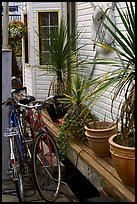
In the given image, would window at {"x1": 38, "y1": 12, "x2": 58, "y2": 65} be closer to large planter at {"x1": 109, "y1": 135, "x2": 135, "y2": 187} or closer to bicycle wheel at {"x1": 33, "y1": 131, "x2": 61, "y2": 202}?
bicycle wheel at {"x1": 33, "y1": 131, "x2": 61, "y2": 202}

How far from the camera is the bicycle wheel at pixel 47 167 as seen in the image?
3.77 meters

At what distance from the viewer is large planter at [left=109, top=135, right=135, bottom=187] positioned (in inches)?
109

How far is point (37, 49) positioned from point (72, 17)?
4.00ft

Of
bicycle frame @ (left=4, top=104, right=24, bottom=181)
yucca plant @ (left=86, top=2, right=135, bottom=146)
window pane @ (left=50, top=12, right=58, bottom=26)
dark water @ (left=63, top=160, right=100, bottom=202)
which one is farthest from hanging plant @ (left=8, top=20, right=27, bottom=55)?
yucca plant @ (left=86, top=2, right=135, bottom=146)

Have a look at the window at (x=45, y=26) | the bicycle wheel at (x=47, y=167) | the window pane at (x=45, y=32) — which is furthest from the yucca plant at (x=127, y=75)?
the window pane at (x=45, y=32)

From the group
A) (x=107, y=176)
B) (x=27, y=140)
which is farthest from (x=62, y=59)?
(x=107, y=176)

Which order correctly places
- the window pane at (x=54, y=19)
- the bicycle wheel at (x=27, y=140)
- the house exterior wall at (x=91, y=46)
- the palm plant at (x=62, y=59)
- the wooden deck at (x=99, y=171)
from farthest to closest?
the window pane at (x=54, y=19), the palm plant at (x=62, y=59), the house exterior wall at (x=91, y=46), the bicycle wheel at (x=27, y=140), the wooden deck at (x=99, y=171)

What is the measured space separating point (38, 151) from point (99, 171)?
750 millimetres

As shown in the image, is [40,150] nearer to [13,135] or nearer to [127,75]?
[13,135]

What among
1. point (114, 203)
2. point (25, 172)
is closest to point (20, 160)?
point (25, 172)

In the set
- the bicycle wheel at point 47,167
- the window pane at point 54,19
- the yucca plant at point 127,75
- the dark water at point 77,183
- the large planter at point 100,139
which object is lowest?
the dark water at point 77,183

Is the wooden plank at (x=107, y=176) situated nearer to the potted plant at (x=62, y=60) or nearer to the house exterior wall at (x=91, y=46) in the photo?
the house exterior wall at (x=91, y=46)

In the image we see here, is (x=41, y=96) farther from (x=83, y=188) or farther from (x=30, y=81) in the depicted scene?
(x=83, y=188)

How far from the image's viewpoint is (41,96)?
24.9 ft
